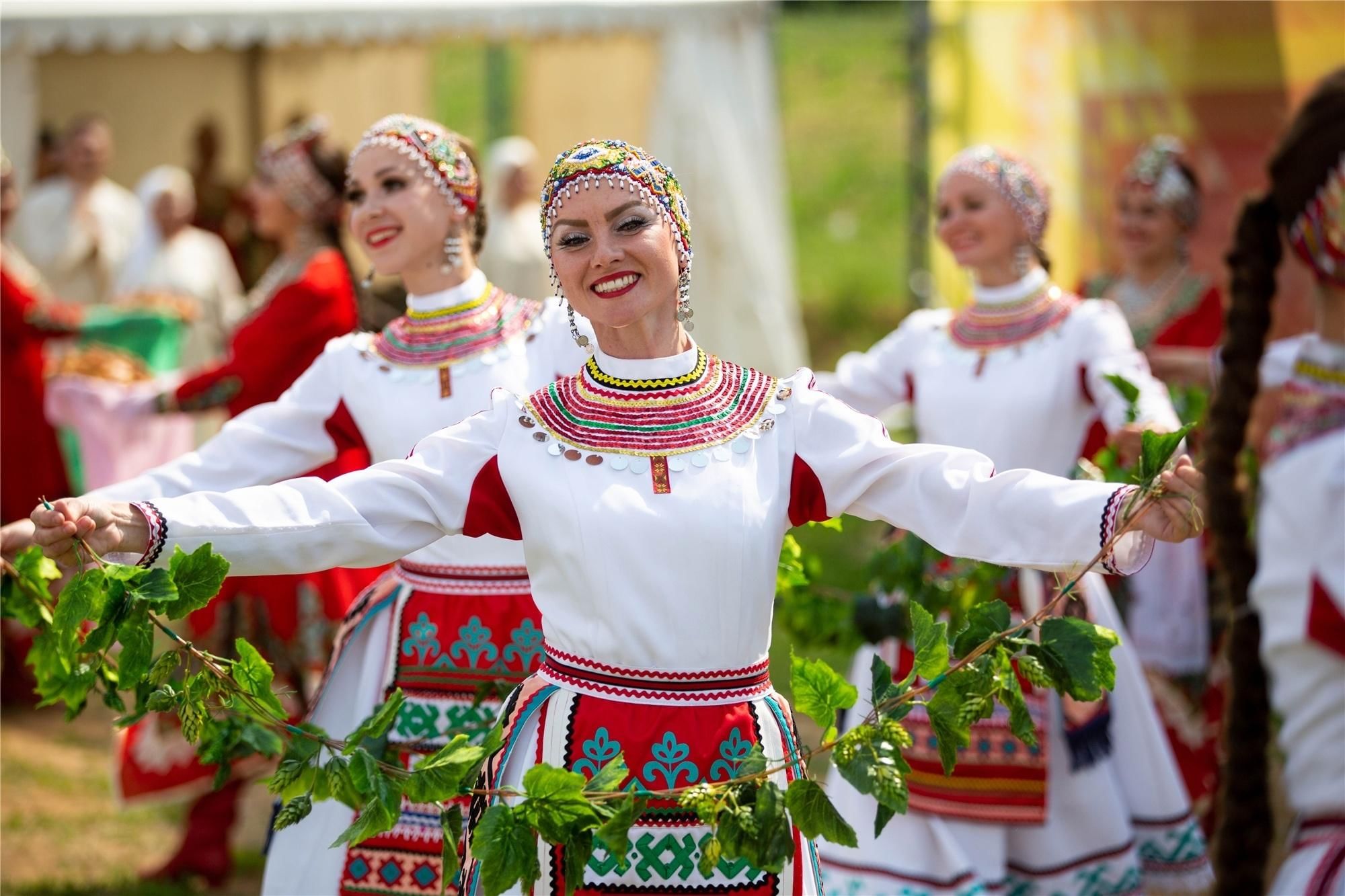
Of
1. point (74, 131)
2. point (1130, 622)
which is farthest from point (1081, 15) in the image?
point (74, 131)

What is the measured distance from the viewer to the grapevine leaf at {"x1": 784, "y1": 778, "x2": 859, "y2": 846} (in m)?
2.55

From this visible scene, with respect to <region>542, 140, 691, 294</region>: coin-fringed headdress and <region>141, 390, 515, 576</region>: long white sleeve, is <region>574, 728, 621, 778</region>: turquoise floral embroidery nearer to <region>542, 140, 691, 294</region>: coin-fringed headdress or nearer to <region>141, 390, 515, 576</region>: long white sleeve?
<region>141, 390, 515, 576</region>: long white sleeve

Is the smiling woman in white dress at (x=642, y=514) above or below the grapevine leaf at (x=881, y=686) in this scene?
above

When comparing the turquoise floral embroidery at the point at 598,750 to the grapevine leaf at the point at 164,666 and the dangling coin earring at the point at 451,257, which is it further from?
the dangling coin earring at the point at 451,257

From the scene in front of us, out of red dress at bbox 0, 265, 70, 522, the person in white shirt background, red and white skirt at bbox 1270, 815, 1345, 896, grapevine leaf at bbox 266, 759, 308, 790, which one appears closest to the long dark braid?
red and white skirt at bbox 1270, 815, 1345, 896

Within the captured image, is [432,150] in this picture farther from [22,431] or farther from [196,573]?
[22,431]

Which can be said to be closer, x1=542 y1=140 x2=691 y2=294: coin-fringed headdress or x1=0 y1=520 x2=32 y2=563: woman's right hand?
x1=542 y1=140 x2=691 y2=294: coin-fringed headdress

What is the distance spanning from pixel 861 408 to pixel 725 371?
5.84 ft

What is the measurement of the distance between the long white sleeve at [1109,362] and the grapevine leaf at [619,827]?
5.70 feet

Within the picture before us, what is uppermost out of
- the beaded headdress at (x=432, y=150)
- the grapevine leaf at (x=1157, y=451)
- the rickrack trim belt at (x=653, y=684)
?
the beaded headdress at (x=432, y=150)

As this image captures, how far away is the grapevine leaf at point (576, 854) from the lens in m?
2.60

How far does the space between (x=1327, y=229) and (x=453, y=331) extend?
78.6 inches

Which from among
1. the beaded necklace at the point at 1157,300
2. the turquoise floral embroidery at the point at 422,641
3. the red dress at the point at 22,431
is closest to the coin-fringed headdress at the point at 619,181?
the turquoise floral embroidery at the point at 422,641

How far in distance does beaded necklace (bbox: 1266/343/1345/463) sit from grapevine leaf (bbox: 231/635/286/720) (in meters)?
2.41
